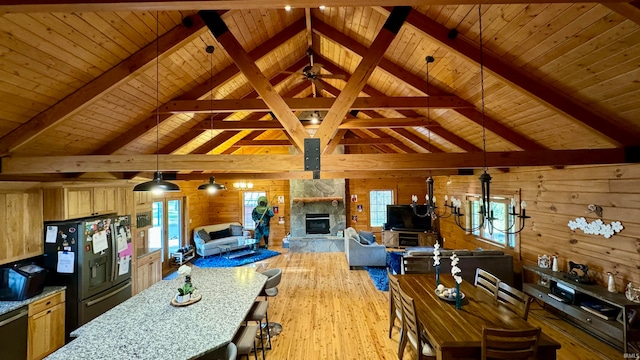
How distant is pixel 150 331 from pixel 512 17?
4.54 meters

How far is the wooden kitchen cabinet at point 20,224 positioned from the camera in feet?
11.6

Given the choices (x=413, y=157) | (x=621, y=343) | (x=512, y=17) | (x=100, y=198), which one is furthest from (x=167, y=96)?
(x=621, y=343)

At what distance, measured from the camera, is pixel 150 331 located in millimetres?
2625

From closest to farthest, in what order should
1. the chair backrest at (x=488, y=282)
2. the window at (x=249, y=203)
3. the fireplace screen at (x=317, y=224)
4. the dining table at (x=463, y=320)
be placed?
the dining table at (x=463, y=320), the chair backrest at (x=488, y=282), the fireplace screen at (x=317, y=224), the window at (x=249, y=203)

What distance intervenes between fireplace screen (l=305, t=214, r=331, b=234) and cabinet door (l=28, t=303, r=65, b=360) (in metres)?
6.88

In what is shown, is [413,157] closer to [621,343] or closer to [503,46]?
[503,46]

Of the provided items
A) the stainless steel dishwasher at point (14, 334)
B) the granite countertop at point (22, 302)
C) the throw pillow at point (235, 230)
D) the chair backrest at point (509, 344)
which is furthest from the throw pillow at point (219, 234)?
the chair backrest at point (509, 344)

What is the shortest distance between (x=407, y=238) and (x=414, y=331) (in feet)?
23.2

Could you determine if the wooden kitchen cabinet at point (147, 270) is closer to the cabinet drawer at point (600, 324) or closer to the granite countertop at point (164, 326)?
the granite countertop at point (164, 326)

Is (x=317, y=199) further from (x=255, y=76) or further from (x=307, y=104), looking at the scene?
(x=255, y=76)

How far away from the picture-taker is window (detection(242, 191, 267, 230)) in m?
10.9

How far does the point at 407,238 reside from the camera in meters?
9.70

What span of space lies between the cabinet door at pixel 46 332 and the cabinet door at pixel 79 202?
49.9 inches

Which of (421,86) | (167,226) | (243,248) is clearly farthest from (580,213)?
(167,226)
